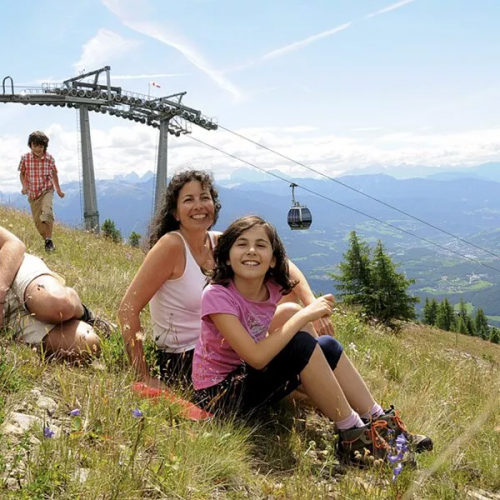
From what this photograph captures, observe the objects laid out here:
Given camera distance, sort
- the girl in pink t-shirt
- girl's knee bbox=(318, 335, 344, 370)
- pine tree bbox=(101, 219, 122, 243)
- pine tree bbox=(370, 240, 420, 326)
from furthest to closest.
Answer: pine tree bbox=(370, 240, 420, 326), pine tree bbox=(101, 219, 122, 243), girl's knee bbox=(318, 335, 344, 370), the girl in pink t-shirt

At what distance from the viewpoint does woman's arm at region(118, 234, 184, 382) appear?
3.58 m

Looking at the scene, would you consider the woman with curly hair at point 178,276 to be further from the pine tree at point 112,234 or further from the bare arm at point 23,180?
the pine tree at point 112,234

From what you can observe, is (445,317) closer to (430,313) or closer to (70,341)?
(430,313)

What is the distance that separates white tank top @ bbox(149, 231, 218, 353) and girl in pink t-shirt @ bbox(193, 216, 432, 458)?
410 millimetres

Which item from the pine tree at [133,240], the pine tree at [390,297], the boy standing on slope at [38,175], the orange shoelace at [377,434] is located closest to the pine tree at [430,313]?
the pine tree at [390,297]

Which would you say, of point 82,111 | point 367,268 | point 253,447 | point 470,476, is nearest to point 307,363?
point 253,447

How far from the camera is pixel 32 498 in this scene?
1.82 metres

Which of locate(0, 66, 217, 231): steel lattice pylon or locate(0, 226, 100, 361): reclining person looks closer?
locate(0, 226, 100, 361): reclining person

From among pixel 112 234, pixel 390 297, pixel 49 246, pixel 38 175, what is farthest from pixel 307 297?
pixel 390 297

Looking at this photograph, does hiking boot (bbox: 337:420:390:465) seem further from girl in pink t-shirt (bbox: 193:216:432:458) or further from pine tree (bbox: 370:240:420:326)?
pine tree (bbox: 370:240:420:326)

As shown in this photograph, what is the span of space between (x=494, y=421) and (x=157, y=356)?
8.28 ft

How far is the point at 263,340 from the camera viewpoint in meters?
2.96

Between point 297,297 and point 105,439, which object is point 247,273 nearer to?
point 297,297

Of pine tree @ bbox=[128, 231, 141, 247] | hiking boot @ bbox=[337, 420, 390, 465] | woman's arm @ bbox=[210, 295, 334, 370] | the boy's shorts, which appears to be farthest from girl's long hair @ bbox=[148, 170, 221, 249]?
pine tree @ bbox=[128, 231, 141, 247]
